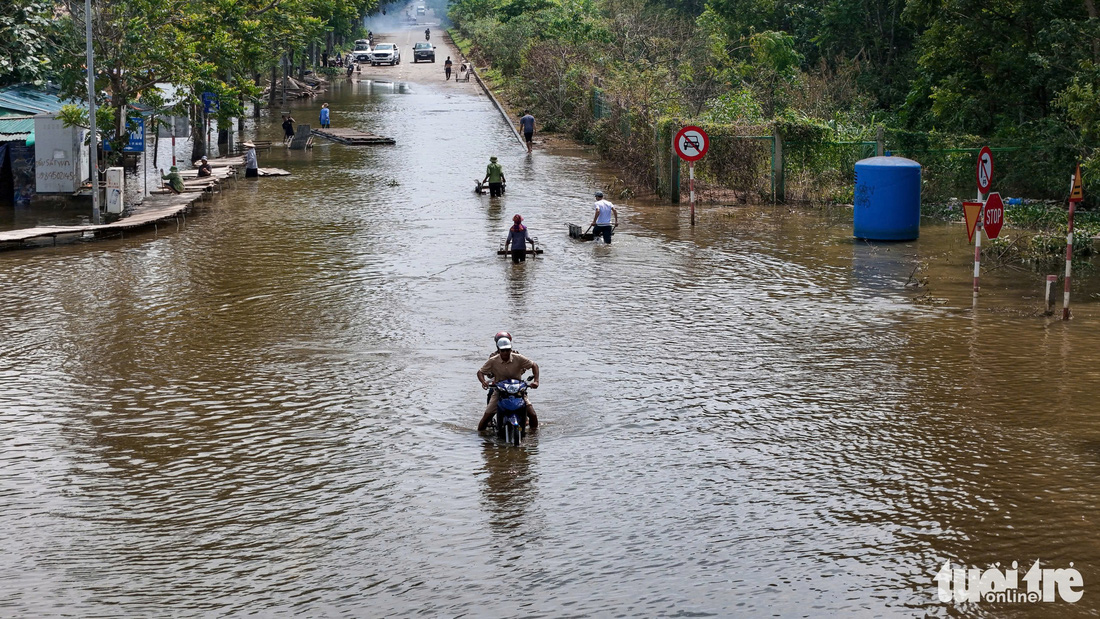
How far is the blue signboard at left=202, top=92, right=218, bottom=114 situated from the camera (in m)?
35.4

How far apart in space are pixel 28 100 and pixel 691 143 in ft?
59.8

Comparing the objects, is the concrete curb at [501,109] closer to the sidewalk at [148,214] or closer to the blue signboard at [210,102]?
the blue signboard at [210,102]

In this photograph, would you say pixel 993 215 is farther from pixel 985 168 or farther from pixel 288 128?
pixel 288 128

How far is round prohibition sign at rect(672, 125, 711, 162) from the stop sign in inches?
384

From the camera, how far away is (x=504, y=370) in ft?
41.0

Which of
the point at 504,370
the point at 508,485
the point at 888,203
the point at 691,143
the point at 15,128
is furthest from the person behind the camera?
the point at 15,128

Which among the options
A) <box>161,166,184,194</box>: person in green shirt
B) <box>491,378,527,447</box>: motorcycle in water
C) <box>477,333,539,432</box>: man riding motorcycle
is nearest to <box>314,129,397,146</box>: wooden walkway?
<box>161,166,184,194</box>: person in green shirt

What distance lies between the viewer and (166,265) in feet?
73.0

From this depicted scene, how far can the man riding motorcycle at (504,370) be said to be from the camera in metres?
12.5

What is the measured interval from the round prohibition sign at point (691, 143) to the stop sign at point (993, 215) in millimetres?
9764

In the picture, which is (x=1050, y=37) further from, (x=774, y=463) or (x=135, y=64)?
(x=135, y=64)

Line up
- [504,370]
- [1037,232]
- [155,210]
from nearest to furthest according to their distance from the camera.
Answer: [504,370]
[1037,232]
[155,210]

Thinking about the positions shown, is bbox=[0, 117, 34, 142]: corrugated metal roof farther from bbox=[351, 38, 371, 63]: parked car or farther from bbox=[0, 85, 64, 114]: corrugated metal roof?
bbox=[351, 38, 371, 63]: parked car

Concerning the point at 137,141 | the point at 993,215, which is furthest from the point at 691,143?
the point at 137,141
